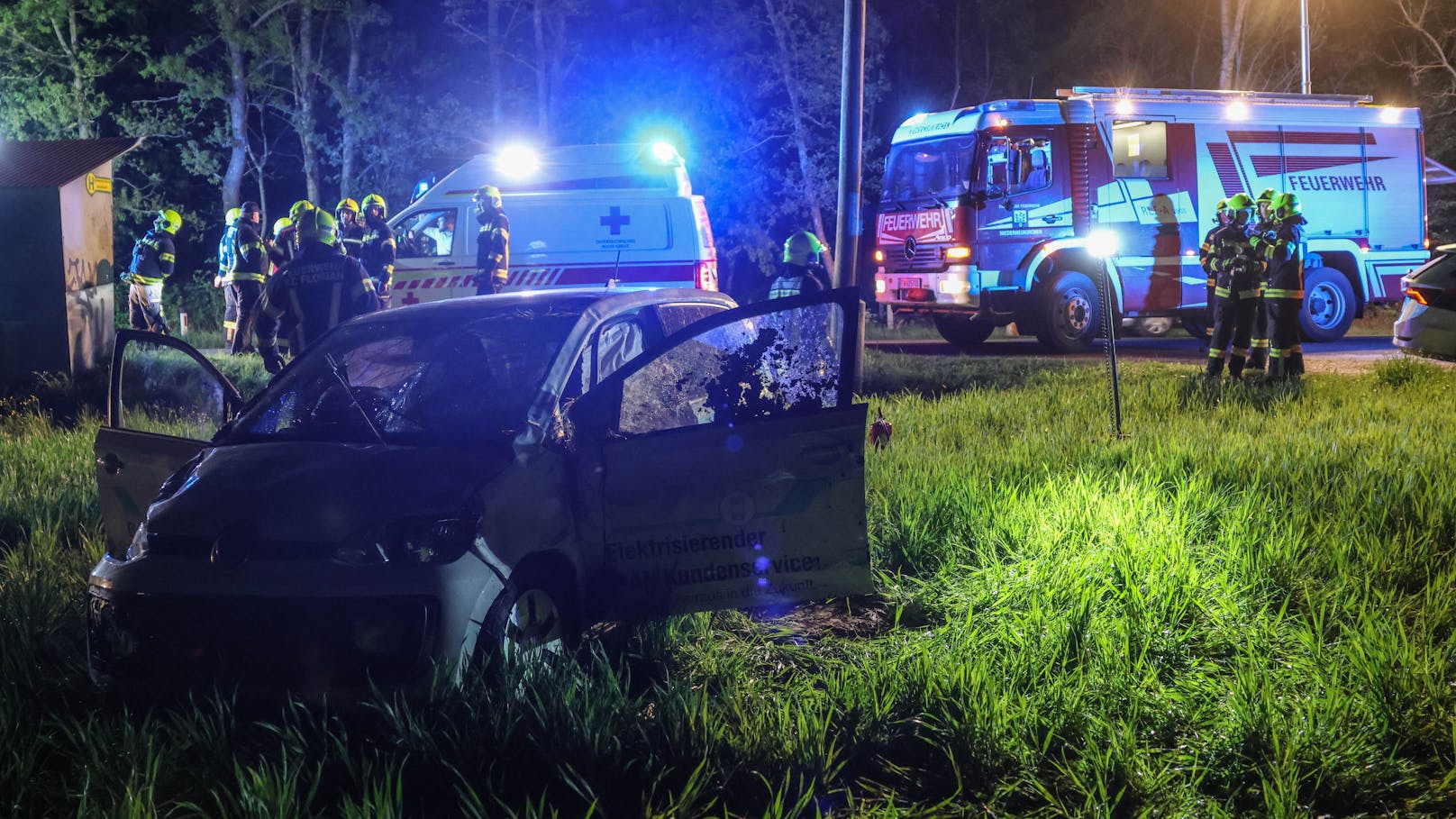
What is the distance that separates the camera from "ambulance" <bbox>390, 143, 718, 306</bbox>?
14.9 meters

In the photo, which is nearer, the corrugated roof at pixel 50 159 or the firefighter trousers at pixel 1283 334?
the firefighter trousers at pixel 1283 334

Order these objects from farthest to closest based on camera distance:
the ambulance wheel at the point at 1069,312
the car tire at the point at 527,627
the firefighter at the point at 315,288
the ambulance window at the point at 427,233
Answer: the ambulance wheel at the point at 1069,312 → the ambulance window at the point at 427,233 → the firefighter at the point at 315,288 → the car tire at the point at 527,627

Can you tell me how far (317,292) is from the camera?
943 centimetres

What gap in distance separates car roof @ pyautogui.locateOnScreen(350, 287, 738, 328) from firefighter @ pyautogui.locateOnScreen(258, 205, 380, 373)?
4.41 m

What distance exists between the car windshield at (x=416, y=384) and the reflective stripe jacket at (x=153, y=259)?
38.1 ft

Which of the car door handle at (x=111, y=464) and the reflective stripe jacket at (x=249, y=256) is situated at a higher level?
the reflective stripe jacket at (x=249, y=256)

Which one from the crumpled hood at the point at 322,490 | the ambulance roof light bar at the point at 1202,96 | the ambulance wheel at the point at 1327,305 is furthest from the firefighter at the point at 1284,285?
the crumpled hood at the point at 322,490

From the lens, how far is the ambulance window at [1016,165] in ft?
50.0

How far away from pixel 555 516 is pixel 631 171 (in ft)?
41.2

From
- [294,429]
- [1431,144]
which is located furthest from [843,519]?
[1431,144]

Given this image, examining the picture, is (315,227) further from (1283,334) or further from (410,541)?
(1283,334)

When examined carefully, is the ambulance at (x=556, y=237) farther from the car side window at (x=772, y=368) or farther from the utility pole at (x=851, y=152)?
the car side window at (x=772, y=368)

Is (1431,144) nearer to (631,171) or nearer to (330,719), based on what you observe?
(631,171)

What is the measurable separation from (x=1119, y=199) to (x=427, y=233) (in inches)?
320
